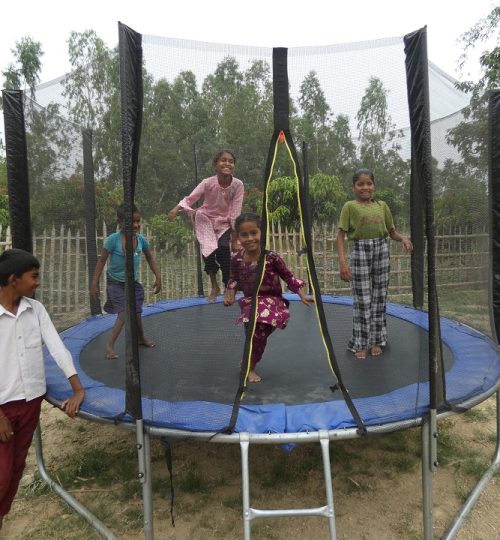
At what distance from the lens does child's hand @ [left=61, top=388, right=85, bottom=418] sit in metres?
1.84

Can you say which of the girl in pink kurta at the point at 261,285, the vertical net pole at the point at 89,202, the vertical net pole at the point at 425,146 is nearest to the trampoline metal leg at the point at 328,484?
the vertical net pole at the point at 425,146

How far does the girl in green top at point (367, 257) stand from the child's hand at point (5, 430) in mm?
1599

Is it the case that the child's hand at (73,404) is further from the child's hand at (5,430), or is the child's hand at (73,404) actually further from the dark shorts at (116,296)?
the dark shorts at (116,296)

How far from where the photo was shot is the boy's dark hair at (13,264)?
1665mm

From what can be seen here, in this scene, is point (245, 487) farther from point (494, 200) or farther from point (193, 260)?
point (494, 200)

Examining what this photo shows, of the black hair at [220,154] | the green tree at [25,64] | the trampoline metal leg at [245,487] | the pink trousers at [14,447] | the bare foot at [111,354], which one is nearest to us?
the trampoline metal leg at [245,487]

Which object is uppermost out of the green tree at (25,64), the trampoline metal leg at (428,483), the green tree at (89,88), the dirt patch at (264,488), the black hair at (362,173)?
the green tree at (25,64)

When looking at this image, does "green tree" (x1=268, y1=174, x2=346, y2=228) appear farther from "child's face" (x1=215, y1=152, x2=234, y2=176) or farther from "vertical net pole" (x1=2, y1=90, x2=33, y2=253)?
"vertical net pole" (x1=2, y1=90, x2=33, y2=253)

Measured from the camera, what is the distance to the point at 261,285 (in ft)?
6.94

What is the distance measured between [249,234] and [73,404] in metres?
1.03

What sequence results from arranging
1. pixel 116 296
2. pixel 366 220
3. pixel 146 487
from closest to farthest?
pixel 146 487 → pixel 366 220 → pixel 116 296

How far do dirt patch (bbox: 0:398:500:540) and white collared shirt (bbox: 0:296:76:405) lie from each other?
608 millimetres

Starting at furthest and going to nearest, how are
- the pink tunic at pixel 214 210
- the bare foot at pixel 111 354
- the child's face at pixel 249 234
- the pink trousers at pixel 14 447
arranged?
the bare foot at pixel 111 354 → the pink tunic at pixel 214 210 → the child's face at pixel 249 234 → the pink trousers at pixel 14 447

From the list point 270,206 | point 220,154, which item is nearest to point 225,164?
point 220,154
